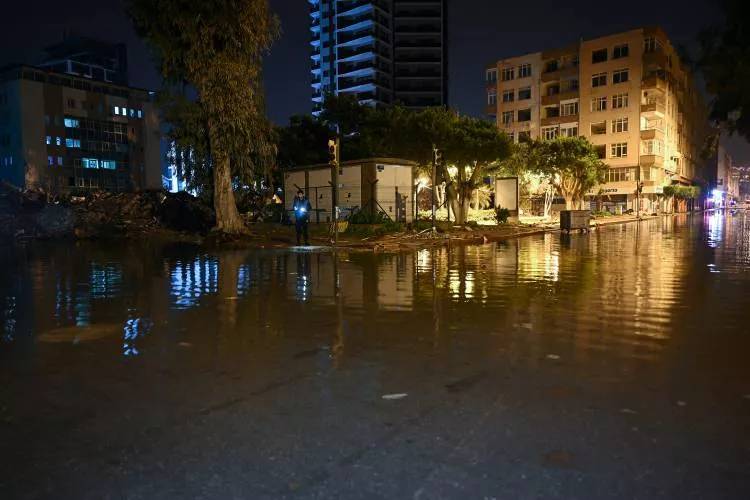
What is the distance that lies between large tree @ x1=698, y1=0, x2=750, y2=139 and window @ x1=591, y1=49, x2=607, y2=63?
59.7 meters

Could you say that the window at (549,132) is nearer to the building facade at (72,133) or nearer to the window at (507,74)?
the window at (507,74)

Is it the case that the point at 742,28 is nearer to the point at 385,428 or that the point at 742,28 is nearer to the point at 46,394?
the point at 385,428

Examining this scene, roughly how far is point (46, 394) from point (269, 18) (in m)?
22.6

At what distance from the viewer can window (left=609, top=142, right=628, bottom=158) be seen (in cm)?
7488

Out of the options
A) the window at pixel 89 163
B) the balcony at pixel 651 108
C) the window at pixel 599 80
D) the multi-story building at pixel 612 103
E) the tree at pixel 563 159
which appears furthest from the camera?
the window at pixel 89 163

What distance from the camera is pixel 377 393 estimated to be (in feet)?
16.7

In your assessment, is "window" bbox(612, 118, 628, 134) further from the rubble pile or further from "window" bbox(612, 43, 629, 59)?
the rubble pile

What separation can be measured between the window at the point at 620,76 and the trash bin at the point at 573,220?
158 feet

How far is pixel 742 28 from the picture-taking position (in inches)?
722

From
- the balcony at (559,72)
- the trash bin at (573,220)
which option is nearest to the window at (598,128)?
the balcony at (559,72)

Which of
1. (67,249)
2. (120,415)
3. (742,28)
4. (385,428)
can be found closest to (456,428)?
(385,428)

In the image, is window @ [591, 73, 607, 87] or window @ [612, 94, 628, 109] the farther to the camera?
window @ [591, 73, 607, 87]

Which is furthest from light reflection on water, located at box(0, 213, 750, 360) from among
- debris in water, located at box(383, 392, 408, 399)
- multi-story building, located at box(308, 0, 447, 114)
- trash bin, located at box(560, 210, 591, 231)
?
multi-story building, located at box(308, 0, 447, 114)

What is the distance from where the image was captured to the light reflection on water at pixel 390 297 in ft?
25.1
